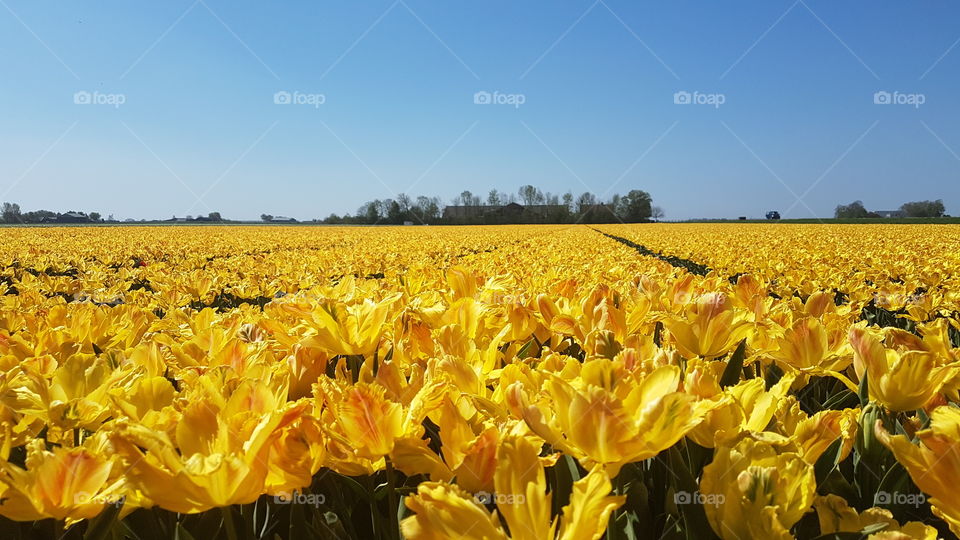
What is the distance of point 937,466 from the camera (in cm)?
66

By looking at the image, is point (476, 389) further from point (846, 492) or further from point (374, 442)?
point (846, 492)

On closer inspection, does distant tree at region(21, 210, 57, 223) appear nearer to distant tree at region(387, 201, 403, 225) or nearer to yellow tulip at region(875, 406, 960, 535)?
distant tree at region(387, 201, 403, 225)

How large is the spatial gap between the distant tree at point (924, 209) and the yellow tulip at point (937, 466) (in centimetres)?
9460

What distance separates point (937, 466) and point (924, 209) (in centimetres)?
9571

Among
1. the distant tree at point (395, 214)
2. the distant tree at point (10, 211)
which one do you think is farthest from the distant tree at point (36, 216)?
the distant tree at point (395, 214)

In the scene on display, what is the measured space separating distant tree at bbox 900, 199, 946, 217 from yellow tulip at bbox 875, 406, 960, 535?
310 feet

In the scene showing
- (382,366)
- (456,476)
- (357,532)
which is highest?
(382,366)

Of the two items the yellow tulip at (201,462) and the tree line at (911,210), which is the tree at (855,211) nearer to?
the tree line at (911,210)

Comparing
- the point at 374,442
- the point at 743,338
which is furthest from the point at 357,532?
the point at 743,338

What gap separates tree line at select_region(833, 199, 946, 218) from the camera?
7362cm

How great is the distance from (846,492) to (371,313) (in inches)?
33.9

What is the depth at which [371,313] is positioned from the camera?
113cm

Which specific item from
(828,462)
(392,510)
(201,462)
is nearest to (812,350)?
(828,462)

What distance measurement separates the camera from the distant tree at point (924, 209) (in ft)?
246
